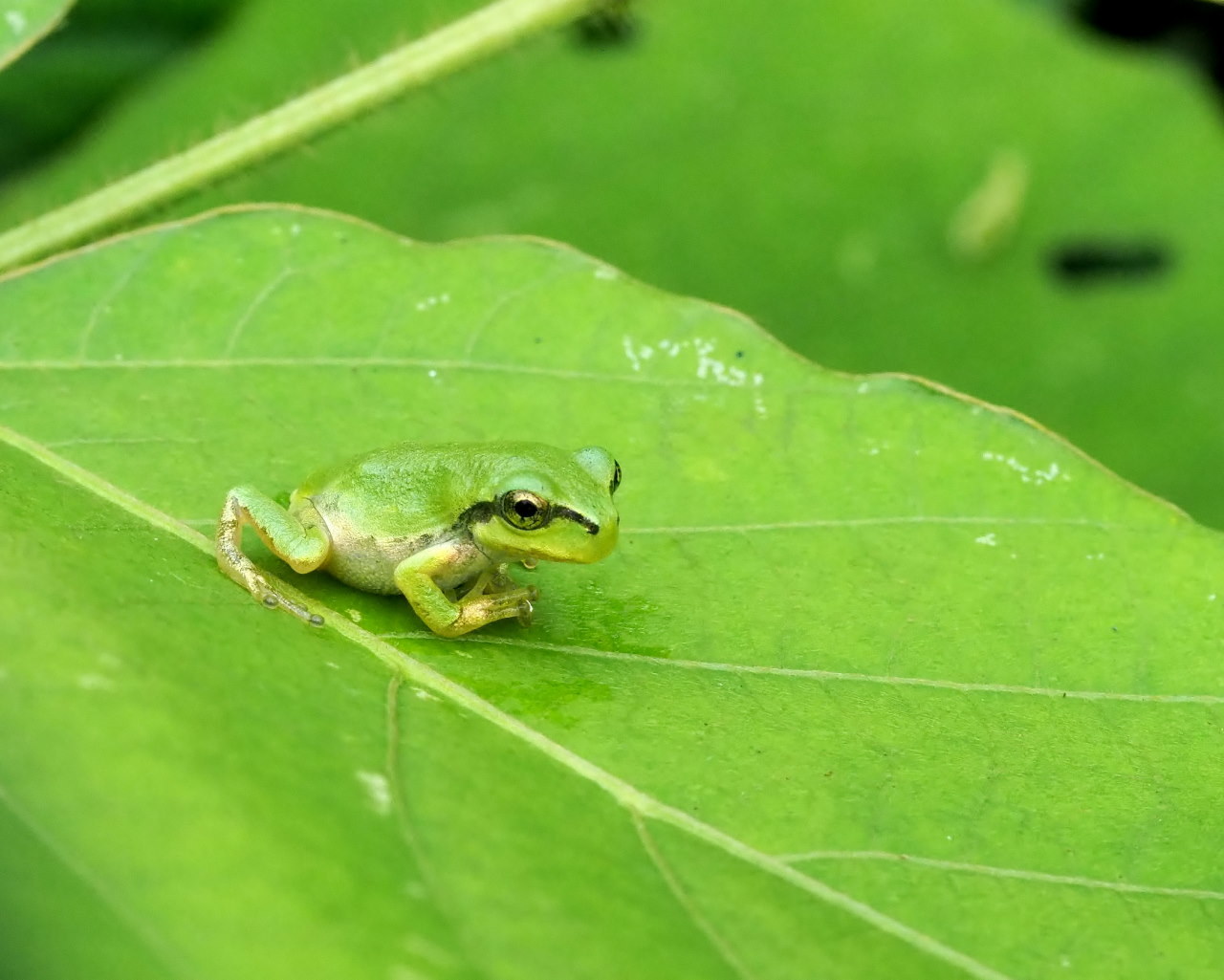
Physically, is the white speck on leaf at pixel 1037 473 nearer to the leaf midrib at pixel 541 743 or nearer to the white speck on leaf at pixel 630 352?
the white speck on leaf at pixel 630 352

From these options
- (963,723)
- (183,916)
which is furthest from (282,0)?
(183,916)

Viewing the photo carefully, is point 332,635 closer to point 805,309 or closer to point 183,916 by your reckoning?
point 183,916

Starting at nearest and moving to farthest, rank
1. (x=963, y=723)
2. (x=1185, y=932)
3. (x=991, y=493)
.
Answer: (x=1185, y=932) < (x=963, y=723) < (x=991, y=493)

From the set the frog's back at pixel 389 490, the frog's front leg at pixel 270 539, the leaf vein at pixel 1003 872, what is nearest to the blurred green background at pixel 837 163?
the frog's back at pixel 389 490

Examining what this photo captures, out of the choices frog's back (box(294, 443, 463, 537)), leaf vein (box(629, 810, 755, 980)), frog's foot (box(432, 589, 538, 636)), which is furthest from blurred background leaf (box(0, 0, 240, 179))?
leaf vein (box(629, 810, 755, 980))

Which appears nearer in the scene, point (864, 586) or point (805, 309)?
point (864, 586)

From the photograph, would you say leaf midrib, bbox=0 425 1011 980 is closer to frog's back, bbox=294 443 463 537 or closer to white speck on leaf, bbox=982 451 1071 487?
frog's back, bbox=294 443 463 537

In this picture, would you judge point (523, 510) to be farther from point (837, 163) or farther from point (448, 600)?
point (837, 163)
